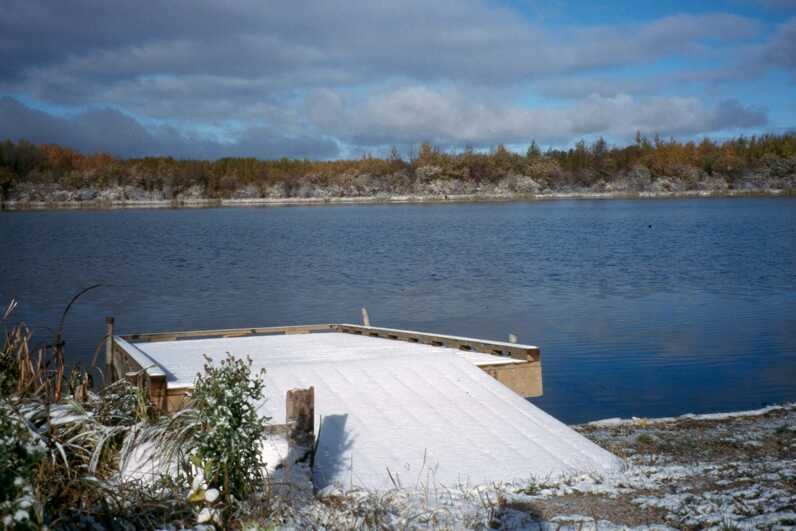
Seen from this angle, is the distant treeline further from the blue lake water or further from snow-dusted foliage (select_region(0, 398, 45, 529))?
snow-dusted foliage (select_region(0, 398, 45, 529))

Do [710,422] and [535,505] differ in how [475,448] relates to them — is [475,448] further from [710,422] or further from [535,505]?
[710,422]

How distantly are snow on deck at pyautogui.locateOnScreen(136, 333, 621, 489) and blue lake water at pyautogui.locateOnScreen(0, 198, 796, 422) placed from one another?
266 cm

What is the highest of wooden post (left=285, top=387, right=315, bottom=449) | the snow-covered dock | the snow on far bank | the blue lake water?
wooden post (left=285, top=387, right=315, bottom=449)

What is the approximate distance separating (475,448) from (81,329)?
35.6ft

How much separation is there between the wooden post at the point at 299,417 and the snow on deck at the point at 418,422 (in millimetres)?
581

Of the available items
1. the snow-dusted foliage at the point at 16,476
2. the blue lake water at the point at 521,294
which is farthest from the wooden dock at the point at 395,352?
the snow-dusted foliage at the point at 16,476

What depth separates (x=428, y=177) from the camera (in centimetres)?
10506

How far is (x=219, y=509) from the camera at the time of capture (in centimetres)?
459

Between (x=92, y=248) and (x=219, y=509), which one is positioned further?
(x=92, y=248)

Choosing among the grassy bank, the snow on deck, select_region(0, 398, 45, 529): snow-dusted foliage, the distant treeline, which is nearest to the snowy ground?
the grassy bank

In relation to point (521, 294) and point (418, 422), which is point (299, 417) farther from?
point (521, 294)

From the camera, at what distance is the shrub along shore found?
321 feet

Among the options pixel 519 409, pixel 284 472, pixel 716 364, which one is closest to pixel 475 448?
pixel 519 409

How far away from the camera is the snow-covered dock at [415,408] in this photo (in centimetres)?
646
